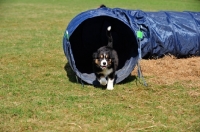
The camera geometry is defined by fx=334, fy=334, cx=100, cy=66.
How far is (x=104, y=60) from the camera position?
21.3ft

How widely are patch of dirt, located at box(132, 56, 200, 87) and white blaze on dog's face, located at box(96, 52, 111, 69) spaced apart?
1.34 metres

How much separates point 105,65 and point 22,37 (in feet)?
24.9

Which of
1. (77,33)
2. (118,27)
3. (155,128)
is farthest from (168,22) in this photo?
(155,128)

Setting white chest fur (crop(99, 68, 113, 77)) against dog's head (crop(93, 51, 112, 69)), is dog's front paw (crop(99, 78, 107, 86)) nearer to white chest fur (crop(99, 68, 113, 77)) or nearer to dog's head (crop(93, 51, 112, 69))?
white chest fur (crop(99, 68, 113, 77))

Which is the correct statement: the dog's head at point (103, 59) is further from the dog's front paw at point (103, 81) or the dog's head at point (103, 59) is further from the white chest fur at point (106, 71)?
the dog's front paw at point (103, 81)

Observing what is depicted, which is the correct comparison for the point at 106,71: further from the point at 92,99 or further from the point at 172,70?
the point at 172,70

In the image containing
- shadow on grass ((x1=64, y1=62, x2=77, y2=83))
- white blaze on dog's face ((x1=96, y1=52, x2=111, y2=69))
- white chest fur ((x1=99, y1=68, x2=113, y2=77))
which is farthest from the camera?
shadow on grass ((x1=64, y1=62, x2=77, y2=83))

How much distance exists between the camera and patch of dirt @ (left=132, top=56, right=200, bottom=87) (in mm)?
7459

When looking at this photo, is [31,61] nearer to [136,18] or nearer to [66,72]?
[66,72]

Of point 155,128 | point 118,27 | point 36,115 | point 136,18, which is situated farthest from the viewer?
point 136,18

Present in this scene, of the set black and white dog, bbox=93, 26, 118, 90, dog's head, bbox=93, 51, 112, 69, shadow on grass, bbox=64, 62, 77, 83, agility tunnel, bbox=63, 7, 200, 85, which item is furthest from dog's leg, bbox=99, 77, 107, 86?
agility tunnel, bbox=63, 7, 200, 85

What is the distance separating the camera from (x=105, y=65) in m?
6.49

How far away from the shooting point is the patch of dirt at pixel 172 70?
294 inches

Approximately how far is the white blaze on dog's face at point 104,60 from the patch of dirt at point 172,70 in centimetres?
134
